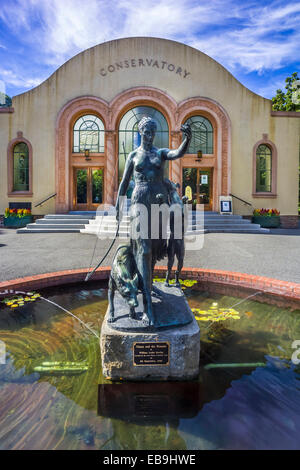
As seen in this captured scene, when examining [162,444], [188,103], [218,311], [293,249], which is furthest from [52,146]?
[162,444]

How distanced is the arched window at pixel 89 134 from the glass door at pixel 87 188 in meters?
1.22

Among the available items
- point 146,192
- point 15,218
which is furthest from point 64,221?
point 146,192

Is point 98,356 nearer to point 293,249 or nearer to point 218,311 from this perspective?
point 218,311

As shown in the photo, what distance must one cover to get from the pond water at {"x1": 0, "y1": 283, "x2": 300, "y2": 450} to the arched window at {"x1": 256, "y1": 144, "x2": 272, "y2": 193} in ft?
47.0

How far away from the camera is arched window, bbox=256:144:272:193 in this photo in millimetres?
16250

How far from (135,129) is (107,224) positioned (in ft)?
20.9

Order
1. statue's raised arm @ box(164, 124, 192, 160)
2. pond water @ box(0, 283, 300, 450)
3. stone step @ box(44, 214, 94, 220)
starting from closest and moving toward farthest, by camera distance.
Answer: pond water @ box(0, 283, 300, 450) → statue's raised arm @ box(164, 124, 192, 160) → stone step @ box(44, 214, 94, 220)

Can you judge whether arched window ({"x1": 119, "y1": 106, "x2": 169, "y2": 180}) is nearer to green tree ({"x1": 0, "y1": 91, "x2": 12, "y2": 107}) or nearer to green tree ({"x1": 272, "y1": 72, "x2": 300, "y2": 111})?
green tree ({"x1": 272, "y1": 72, "x2": 300, "y2": 111})

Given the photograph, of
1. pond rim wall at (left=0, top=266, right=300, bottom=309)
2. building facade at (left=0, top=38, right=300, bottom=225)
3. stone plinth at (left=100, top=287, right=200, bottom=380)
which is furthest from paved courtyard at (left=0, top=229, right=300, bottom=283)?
building facade at (left=0, top=38, right=300, bottom=225)

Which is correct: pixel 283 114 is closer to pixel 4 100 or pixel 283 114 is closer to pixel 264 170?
pixel 264 170

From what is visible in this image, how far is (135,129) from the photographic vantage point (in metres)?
15.9

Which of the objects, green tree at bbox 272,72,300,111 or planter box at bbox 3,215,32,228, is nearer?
planter box at bbox 3,215,32,228

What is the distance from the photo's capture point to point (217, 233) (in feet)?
41.7

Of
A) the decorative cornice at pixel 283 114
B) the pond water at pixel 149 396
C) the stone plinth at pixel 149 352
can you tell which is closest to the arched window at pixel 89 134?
the decorative cornice at pixel 283 114
